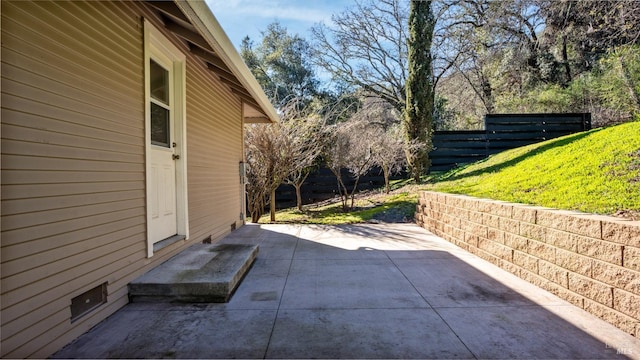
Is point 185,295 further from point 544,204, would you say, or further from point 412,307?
point 544,204

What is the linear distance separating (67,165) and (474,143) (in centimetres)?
A: 1083

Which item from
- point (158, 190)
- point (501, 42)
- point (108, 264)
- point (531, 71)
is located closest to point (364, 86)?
point (501, 42)

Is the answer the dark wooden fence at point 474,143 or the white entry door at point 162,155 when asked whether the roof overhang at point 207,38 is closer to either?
the white entry door at point 162,155

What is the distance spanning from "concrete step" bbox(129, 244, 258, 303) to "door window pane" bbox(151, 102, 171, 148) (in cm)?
126

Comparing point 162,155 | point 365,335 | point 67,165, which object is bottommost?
point 365,335

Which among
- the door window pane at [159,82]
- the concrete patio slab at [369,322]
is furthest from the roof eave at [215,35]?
the concrete patio slab at [369,322]

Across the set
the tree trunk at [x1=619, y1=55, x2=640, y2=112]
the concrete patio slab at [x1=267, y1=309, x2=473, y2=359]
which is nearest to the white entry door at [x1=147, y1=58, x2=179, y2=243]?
the concrete patio slab at [x1=267, y1=309, x2=473, y2=359]

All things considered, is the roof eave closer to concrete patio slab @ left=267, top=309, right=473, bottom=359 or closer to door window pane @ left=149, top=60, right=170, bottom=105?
door window pane @ left=149, top=60, right=170, bottom=105

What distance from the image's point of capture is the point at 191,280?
9.05 ft

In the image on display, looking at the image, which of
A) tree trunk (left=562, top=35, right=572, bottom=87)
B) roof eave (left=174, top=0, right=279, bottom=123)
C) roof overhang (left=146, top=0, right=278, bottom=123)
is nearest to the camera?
roof eave (left=174, top=0, right=279, bottom=123)

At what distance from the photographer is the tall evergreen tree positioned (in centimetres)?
971

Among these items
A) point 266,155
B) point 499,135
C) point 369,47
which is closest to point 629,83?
point 499,135

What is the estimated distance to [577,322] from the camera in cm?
231

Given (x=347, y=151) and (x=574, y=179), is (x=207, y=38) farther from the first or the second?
(x=347, y=151)
